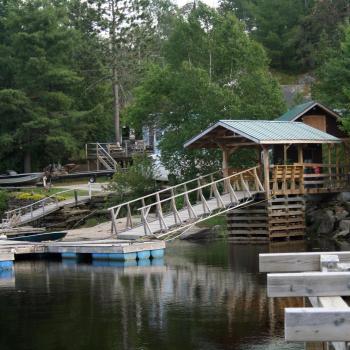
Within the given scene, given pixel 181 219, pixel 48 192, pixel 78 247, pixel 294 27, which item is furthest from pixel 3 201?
pixel 294 27

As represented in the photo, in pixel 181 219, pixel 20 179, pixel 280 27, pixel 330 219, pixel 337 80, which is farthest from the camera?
pixel 280 27

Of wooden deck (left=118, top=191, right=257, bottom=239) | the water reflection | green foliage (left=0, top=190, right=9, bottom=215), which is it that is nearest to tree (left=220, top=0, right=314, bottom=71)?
green foliage (left=0, top=190, right=9, bottom=215)

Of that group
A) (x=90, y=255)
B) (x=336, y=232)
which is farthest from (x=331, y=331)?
(x=336, y=232)

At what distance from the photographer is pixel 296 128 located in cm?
3195

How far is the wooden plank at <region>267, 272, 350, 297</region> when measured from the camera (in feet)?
19.5

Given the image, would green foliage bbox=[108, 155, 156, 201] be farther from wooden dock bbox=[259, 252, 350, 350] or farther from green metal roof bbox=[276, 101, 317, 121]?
wooden dock bbox=[259, 252, 350, 350]

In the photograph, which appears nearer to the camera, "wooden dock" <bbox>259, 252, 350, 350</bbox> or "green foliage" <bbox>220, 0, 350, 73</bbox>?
"wooden dock" <bbox>259, 252, 350, 350</bbox>

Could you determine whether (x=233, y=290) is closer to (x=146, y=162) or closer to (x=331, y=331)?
(x=331, y=331)

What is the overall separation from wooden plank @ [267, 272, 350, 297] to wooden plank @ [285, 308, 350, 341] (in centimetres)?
99

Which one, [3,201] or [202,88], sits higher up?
[202,88]

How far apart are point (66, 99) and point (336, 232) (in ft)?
88.4

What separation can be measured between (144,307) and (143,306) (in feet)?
0.42

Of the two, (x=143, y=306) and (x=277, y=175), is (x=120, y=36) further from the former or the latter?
(x=143, y=306)

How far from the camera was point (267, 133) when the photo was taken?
29953 millimetres
